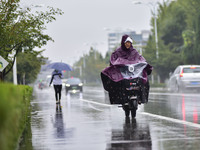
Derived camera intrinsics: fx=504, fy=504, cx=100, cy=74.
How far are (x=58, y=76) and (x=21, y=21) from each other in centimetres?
277

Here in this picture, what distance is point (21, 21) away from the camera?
62.5 ft

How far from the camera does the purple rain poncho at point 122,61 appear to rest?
11883 mm

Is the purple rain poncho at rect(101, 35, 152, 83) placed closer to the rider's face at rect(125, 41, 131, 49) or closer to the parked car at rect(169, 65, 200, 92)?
the rider's face at rect(125, 41, 131, 49)

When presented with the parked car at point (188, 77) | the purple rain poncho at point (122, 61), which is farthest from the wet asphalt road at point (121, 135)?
the parked car at point (188, 77)

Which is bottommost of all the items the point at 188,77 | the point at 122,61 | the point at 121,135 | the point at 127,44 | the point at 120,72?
the point at 121,135

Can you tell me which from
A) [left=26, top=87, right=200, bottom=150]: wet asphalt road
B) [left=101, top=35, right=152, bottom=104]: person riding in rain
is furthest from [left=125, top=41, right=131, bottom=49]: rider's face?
[left=26, top=87, right=200, bottom=150]: wet asphalt road

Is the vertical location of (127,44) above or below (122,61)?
above

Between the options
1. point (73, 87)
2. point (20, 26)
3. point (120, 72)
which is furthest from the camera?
point (73, 87)

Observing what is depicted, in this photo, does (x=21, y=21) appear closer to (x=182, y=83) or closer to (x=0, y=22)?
(x=0, y=22)

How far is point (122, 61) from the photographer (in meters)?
12.0

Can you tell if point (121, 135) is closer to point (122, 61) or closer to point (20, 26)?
point (122, 61)

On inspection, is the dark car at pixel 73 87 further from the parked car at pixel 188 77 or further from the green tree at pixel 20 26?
the green tree at pixel 20 26

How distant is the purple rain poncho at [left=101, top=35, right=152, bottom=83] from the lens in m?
11.9

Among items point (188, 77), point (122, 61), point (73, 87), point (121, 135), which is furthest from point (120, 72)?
point (73, 87)
